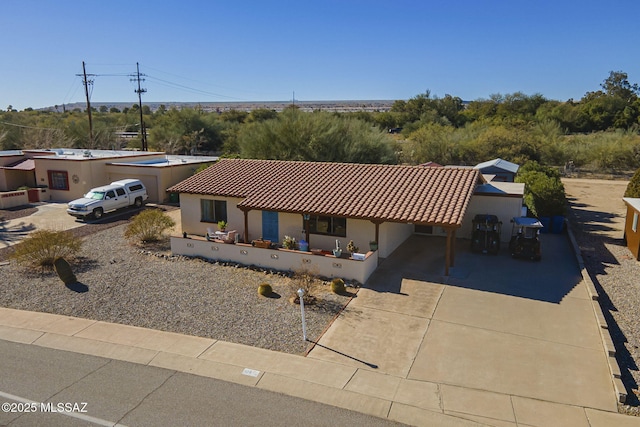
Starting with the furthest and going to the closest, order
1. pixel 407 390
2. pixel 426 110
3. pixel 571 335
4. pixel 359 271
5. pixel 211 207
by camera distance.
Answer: pixel 426 110 → pixel 211 207 → pixel 359 271 → pixel 571 335 → pixel 407 390

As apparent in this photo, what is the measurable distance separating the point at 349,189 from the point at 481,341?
8.97 m

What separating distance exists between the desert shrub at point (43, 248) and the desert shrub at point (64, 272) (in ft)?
6.73

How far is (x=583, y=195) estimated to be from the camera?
1385 inches

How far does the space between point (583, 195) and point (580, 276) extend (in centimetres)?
2188

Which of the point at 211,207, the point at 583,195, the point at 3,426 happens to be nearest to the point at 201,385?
the point at 3,426

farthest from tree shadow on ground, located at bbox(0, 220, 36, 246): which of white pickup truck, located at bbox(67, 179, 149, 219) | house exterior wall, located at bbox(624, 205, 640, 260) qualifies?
house exterior wall, located at bbox(624, 205, 640, 260)

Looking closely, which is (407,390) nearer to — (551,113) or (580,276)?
(580,276)

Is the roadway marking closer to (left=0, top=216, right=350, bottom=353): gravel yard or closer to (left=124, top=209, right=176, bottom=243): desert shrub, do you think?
(left=0, top=216, right=350, bottom=353): gravel yard

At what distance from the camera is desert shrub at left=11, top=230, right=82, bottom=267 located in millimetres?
17578

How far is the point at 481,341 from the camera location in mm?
11812

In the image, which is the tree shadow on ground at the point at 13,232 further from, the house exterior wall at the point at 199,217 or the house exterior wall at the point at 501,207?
the house exterior wall at the point at 501,207

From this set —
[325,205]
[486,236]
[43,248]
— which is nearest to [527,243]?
[486,236]

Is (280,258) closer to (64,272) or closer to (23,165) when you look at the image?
(64,272)

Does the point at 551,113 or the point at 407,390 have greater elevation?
the point at 551,113
